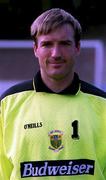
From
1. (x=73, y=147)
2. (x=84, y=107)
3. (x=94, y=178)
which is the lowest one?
(x=94, y=178)

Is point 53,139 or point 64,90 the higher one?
point 64,90

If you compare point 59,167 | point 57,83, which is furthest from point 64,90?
point 59,167

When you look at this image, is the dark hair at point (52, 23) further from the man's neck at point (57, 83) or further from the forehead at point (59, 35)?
the man's neck at point (57, 83)

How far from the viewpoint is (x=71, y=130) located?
5.49 feet

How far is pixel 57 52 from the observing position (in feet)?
5.49

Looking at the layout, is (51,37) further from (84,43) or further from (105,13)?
(105,13)

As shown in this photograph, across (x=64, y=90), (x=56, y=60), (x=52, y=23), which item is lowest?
(x=64, y=90)

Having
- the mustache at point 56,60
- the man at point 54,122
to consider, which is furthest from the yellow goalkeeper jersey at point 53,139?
the mustache at point 56,60

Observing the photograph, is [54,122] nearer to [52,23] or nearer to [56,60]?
[56,60]

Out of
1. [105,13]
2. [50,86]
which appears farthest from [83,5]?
[50,86]

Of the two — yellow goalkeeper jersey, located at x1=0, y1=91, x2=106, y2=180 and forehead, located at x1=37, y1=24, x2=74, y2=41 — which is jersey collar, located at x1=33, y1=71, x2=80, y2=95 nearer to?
yellow goalkeeper jersey, located at x1=0, y1=91, x2=106, y2=180

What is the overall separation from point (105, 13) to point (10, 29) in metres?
1.34

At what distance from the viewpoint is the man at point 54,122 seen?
167 centimetres

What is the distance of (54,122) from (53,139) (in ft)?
0.19
